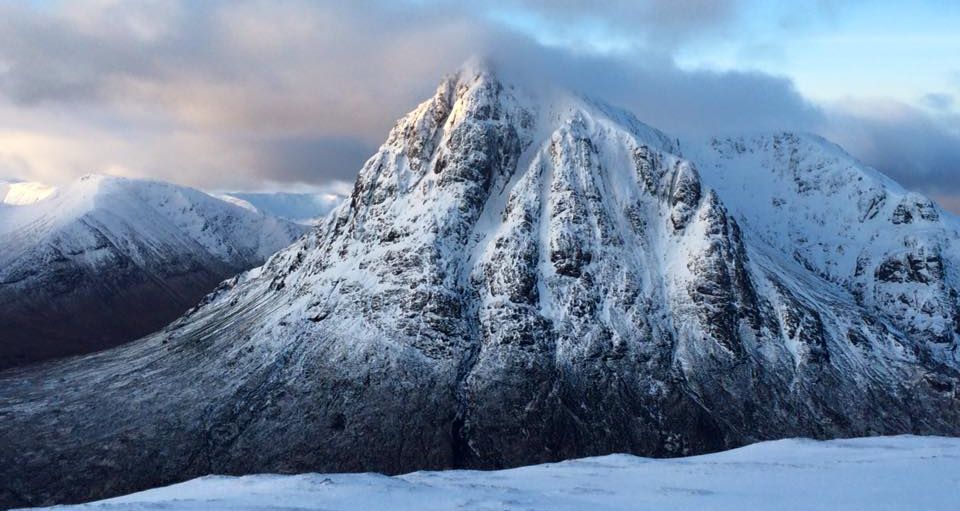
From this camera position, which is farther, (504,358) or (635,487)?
(504,358)

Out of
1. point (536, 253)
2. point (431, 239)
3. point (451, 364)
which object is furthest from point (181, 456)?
point (536, 253)

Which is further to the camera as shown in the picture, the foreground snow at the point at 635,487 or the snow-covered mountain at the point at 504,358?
the snow-covered mountain at the point at 504,358

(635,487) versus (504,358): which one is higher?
(504,358)

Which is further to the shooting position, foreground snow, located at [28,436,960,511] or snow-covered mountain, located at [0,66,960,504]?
snow-covered mountain, located at [0,66,960,504]

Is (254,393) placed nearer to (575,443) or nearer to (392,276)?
(392,276)
